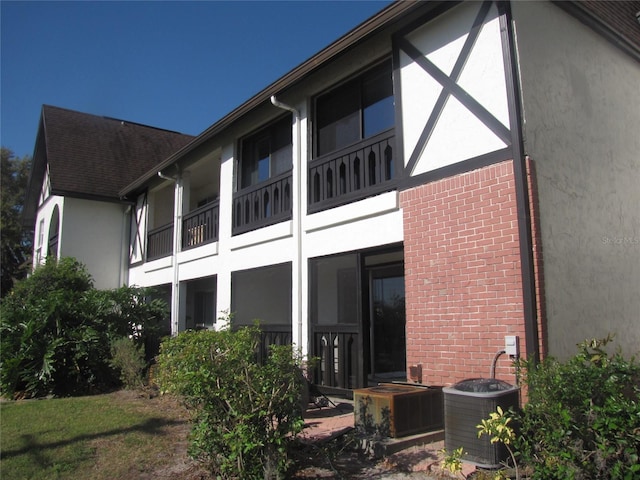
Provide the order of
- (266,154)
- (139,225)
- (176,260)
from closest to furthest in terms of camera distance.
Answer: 1. (266,154)
2. (176,260)
3. (139,225)

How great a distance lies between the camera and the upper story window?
327 inches

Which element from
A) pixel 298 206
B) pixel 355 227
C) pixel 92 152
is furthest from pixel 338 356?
pixel 92 152

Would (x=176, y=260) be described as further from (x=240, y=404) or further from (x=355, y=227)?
(x=240, y=404)

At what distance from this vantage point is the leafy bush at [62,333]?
10.7 m

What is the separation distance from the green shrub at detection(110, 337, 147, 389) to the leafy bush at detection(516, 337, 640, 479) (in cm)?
841

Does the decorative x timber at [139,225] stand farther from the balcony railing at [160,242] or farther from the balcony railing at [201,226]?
the balcony railing at [201,226]

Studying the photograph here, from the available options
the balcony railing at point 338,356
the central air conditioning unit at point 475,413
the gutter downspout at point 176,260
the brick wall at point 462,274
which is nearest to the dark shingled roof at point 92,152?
the gutter downspout at point 176,260

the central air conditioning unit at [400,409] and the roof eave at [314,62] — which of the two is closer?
the central air conditioning unit at [400,409]

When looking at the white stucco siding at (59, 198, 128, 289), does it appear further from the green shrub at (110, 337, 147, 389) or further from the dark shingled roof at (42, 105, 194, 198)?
the green shrub at (110, 337, 147, 389)

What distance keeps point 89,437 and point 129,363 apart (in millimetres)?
4206

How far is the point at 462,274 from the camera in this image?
636cm

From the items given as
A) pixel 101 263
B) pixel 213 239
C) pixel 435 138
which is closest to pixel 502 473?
pixel 435 138

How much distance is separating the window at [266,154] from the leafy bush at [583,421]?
23.3ft

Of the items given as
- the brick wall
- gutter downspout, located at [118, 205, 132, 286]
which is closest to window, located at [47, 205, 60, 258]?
gutter downspout, located at [118, 205, 132, 286]
